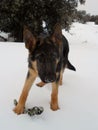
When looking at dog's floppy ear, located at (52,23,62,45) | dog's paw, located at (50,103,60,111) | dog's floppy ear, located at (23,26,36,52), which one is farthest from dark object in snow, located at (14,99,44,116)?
dog's floppy ear, located at (52,23,62,45)

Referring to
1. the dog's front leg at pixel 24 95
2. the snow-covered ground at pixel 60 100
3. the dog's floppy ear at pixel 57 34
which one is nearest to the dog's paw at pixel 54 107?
the snow-covered ground at pixel 60 100

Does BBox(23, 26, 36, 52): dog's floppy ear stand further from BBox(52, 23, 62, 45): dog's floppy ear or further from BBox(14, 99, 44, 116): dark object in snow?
BBox(14, 99, 44, 116): dark object in snow

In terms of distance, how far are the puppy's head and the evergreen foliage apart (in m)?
7.94

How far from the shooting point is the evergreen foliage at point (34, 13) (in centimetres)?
1158

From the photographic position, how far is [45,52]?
3.39m

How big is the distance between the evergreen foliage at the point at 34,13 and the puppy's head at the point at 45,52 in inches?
313

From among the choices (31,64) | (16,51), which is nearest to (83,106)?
(31,64)

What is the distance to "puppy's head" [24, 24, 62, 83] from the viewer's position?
333cm

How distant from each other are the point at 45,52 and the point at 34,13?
879 cm

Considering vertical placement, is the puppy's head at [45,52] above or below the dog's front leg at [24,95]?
above

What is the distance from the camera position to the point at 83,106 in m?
4.07

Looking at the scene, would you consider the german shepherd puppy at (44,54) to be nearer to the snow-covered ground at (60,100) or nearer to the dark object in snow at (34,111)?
the dark object in snow at (34,111)

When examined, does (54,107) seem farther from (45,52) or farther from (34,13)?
(34,13)

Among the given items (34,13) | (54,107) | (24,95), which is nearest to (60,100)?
(54,107)
